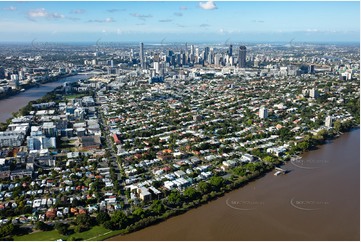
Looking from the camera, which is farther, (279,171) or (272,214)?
(279,171)

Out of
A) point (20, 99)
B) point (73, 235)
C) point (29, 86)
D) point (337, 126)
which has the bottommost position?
point (73, 235)

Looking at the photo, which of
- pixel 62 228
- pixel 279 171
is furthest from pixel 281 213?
pixel 62 228

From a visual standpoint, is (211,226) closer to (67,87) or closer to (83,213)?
(83,213)

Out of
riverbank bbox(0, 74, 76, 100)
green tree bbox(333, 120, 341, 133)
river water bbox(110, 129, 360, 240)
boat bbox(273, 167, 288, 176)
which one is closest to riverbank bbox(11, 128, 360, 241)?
river water bbox(110, 129, 360, 240)

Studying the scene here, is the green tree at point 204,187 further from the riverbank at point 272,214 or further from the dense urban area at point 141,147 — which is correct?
the riverbank at point 272,214

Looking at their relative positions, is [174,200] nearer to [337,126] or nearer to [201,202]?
[201,202]

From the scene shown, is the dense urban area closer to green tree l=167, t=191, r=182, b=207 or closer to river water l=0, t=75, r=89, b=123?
green tree l=167, t=191, r=182, b=207
